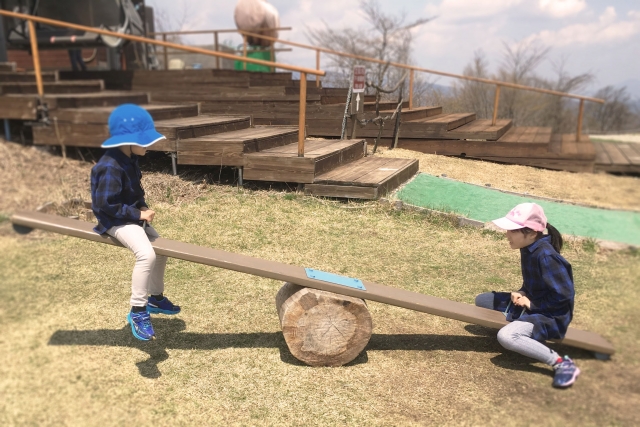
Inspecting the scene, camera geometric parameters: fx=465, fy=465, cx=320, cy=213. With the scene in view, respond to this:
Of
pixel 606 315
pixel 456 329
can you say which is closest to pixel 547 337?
pixel 456 329

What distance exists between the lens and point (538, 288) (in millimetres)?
2307

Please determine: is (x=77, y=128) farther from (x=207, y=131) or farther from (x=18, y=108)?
(x=207, y=131)

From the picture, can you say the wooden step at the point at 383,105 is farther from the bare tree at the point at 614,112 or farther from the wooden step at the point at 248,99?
the bare tree at the point at 614,112

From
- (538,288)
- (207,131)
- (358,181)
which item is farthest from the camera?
Answer: (207,131)

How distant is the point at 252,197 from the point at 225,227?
773mm

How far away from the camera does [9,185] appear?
151 centimetres

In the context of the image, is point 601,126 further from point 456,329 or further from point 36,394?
point 36,394

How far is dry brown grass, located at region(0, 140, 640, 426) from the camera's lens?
143 centimetres

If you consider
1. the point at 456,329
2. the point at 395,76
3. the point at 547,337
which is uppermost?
the point at 395,76

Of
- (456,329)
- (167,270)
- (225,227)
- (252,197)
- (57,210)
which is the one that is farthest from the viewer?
(252,197)

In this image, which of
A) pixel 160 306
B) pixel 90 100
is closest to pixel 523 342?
pixel 160 306

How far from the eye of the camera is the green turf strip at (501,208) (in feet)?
3.69

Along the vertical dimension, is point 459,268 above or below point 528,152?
below

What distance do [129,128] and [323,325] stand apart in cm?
139
